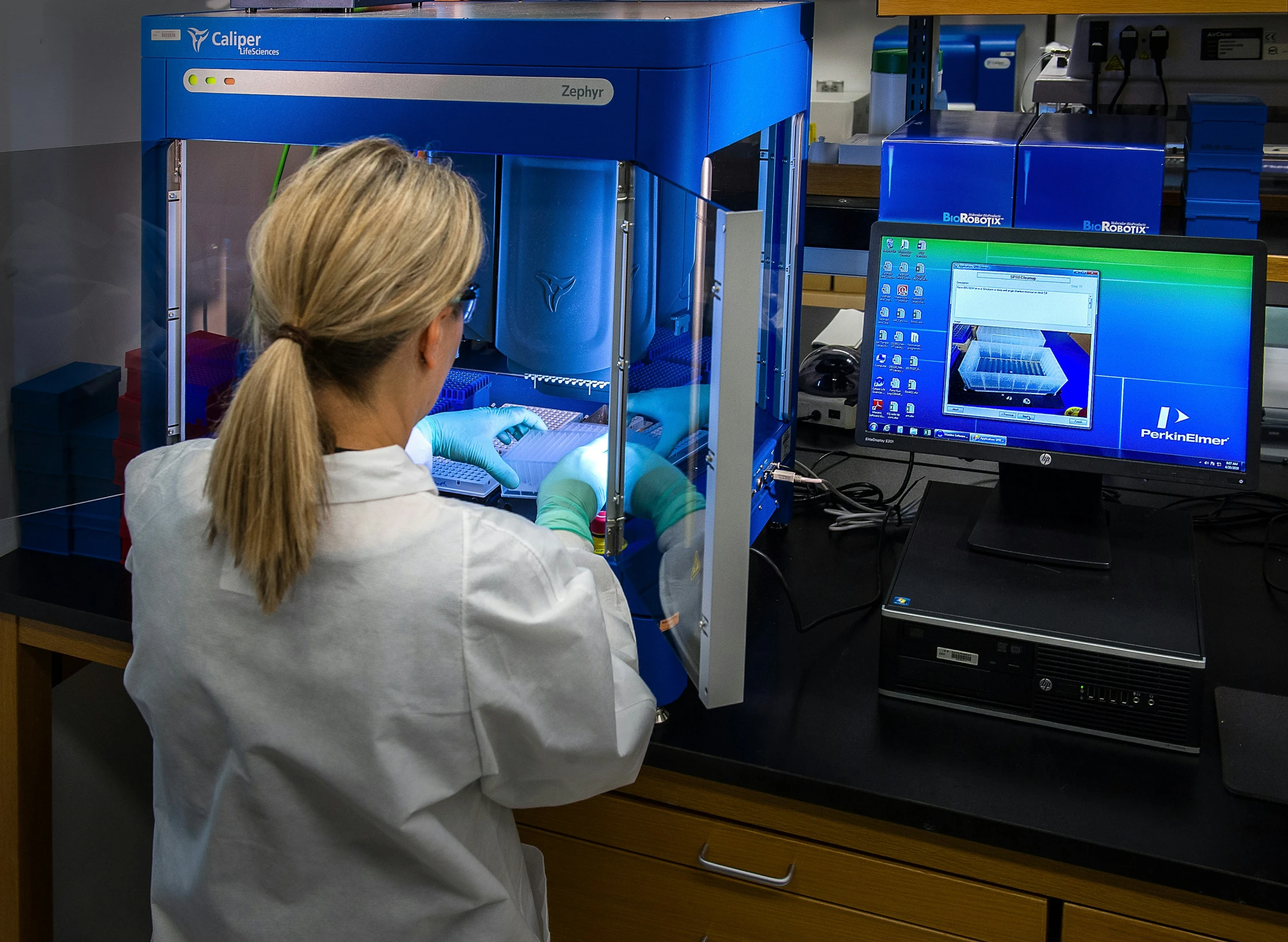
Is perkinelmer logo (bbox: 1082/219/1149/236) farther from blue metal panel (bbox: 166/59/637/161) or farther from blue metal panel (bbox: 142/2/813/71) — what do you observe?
blue metal panel (bbox: 166/59/637/161)

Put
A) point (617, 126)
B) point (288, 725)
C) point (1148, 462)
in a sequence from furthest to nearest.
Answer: point (1148, 462) → point (617, 126) → point (288, 725)

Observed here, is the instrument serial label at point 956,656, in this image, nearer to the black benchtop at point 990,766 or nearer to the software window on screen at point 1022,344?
the black benchtop at point 990,766

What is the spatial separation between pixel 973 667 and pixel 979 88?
10.2 ft

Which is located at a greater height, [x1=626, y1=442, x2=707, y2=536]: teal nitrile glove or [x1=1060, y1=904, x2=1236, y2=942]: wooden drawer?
[x1=626, y1=442, x2=707, y2=536]: teal nitrile glove

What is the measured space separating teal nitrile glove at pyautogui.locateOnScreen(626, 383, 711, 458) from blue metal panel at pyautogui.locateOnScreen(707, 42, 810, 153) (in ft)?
0.89

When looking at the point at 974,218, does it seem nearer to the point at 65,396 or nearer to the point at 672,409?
the point at 672,409

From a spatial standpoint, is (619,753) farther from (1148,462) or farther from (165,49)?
(165,49)

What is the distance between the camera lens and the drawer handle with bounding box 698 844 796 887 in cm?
116

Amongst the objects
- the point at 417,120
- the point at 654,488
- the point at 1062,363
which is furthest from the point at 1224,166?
the point at 417,120

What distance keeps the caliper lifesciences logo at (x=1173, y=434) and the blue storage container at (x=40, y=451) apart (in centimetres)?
132

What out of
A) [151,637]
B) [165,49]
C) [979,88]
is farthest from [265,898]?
[979,88]

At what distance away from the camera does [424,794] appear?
0.92 m

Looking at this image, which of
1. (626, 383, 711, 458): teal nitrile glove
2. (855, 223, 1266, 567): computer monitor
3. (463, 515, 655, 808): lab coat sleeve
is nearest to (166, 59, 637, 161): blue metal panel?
(626, 383, 711, 458): teal nitrile glove

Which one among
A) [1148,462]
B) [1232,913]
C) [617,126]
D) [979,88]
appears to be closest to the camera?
[1232,913]
